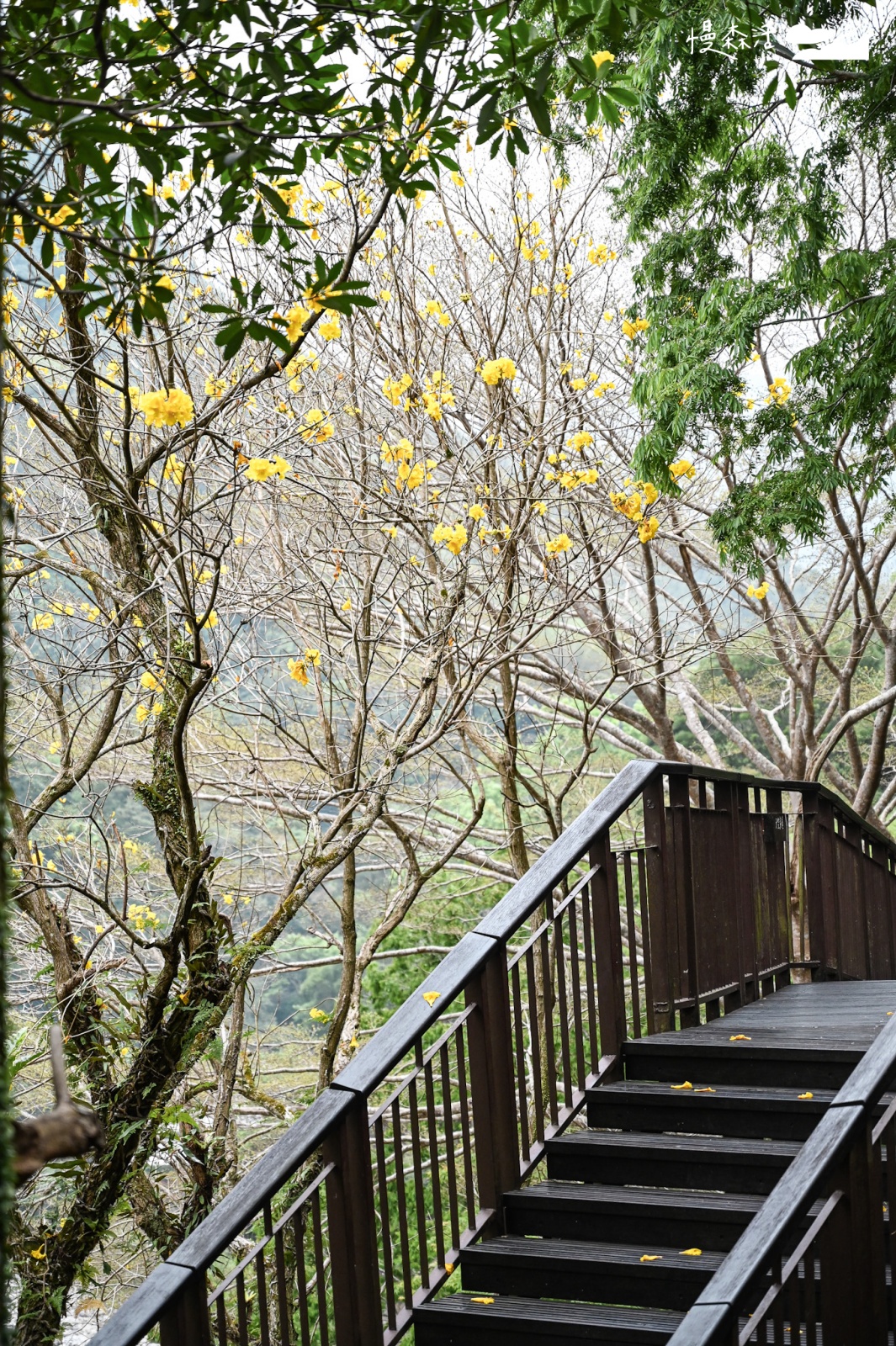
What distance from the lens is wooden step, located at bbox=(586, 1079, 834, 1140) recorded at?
179 inches

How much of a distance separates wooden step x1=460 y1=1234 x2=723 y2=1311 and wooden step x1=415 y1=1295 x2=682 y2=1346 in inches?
2.7

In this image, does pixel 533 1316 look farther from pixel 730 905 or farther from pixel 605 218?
pixel 605 218

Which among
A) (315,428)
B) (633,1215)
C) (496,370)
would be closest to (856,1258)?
(633,1215)

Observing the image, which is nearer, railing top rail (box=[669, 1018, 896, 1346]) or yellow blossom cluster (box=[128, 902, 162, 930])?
railing top rail (box=[669, 1018, 896, 1346])

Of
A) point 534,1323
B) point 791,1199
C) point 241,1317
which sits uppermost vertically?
point 791,1199

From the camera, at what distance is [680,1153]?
14.5 feet

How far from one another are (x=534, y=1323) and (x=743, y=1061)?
1.54 metres

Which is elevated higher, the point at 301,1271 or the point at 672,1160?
the point at 672,1160

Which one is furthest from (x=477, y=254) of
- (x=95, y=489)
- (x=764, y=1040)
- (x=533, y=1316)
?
(x=533, y=1316)

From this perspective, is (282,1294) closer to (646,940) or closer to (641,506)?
(646,940)

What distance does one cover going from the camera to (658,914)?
540 cm

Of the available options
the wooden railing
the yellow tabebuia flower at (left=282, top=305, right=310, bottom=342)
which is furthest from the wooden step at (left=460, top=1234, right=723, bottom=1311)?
the yellow tabebuia flower at (left=282, top=305, right=310, bottom=342)

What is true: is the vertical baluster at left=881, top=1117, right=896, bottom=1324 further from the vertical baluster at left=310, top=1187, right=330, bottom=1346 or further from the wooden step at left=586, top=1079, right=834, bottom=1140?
the vertical baluster at left=310, top=1187, right=330, bottom=1346

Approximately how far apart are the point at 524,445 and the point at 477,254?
3107 millimetres
